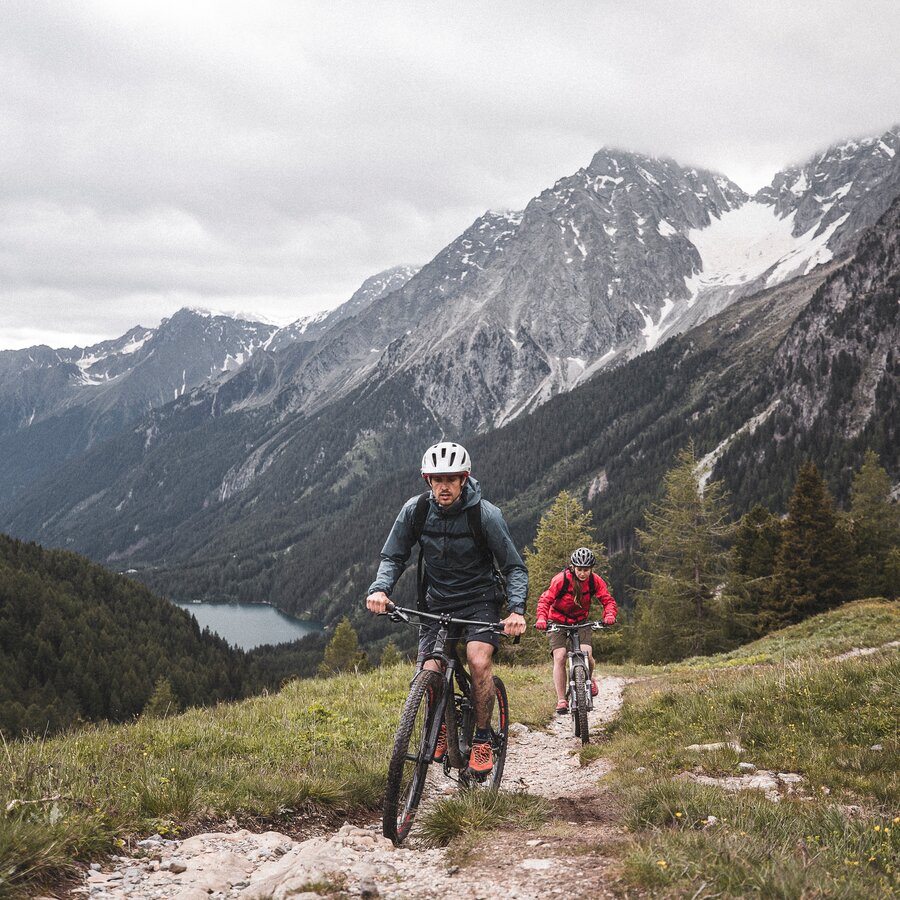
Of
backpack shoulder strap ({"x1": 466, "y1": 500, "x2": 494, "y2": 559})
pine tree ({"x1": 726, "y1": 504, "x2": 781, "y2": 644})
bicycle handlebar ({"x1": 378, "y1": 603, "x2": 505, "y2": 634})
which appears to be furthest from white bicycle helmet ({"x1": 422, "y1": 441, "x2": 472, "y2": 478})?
pine tree ({"x1": 726, "y1": 504, "x2": 781, "y2": 644})

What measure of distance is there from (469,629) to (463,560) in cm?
74

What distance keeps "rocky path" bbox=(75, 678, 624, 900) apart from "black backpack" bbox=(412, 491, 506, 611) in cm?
233

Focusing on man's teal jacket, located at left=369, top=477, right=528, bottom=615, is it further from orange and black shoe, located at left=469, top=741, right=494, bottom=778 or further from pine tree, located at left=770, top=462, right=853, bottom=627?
pine tree, located at left=770, top=462, right=853, bottom=627

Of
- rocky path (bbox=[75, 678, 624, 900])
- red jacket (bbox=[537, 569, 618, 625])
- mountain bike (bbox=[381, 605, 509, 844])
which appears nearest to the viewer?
rocky path (bbox=[75, 678, 624, 900])

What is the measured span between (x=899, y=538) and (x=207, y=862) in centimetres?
5624

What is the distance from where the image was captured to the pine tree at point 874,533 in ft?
124

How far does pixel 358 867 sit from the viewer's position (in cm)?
441

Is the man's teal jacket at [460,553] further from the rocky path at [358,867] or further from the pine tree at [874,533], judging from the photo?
the pine tree at [874,533]

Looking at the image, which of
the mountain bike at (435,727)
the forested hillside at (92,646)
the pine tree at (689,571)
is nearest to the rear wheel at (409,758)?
the mountain bike at (435,727)

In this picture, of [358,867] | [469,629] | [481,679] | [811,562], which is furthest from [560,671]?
[811,562]

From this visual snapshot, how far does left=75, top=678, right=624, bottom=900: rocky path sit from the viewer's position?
158 inches

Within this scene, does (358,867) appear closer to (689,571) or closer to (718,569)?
(689,571)

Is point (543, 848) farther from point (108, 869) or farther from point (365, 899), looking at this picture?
point (108, 869)

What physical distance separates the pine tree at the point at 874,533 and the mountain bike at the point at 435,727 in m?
35.2
